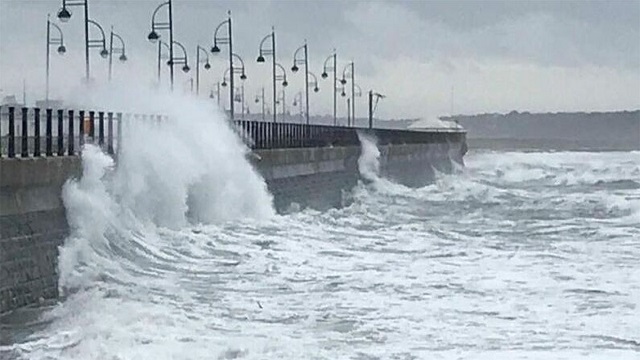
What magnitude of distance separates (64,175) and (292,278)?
3306 mm

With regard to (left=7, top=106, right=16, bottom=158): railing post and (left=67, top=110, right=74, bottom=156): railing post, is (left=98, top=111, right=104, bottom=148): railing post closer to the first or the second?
(left=67, top=110, right=74, bottom=156): railing post

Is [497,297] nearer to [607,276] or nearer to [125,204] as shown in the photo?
[607,276]

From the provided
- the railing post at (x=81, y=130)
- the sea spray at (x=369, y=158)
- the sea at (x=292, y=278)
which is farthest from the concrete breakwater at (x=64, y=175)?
the sea spray at (x=369, y=158)

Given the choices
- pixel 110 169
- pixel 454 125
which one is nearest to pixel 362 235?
pixel 110 169

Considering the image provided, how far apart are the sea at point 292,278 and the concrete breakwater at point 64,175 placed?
1.02 ft

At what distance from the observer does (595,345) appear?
41.9ft

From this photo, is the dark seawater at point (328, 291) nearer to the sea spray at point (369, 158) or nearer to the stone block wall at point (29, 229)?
the stone block wall at point (29, 229)

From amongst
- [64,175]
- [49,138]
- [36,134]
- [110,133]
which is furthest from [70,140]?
[110,133]

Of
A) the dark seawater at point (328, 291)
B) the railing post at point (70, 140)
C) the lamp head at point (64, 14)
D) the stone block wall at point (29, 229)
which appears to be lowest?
the dark seawater at point (328, 291)

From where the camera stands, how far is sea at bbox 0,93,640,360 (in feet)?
41.5

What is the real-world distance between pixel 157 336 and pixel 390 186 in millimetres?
37007

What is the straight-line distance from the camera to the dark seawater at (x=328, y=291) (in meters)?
12.5

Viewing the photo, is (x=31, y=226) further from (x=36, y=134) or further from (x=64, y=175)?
(x=64, y=175)

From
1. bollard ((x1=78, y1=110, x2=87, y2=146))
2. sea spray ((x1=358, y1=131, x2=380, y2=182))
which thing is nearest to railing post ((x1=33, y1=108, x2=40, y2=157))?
bollard ((x1=78, y1=110, x2=87, y2=146))
